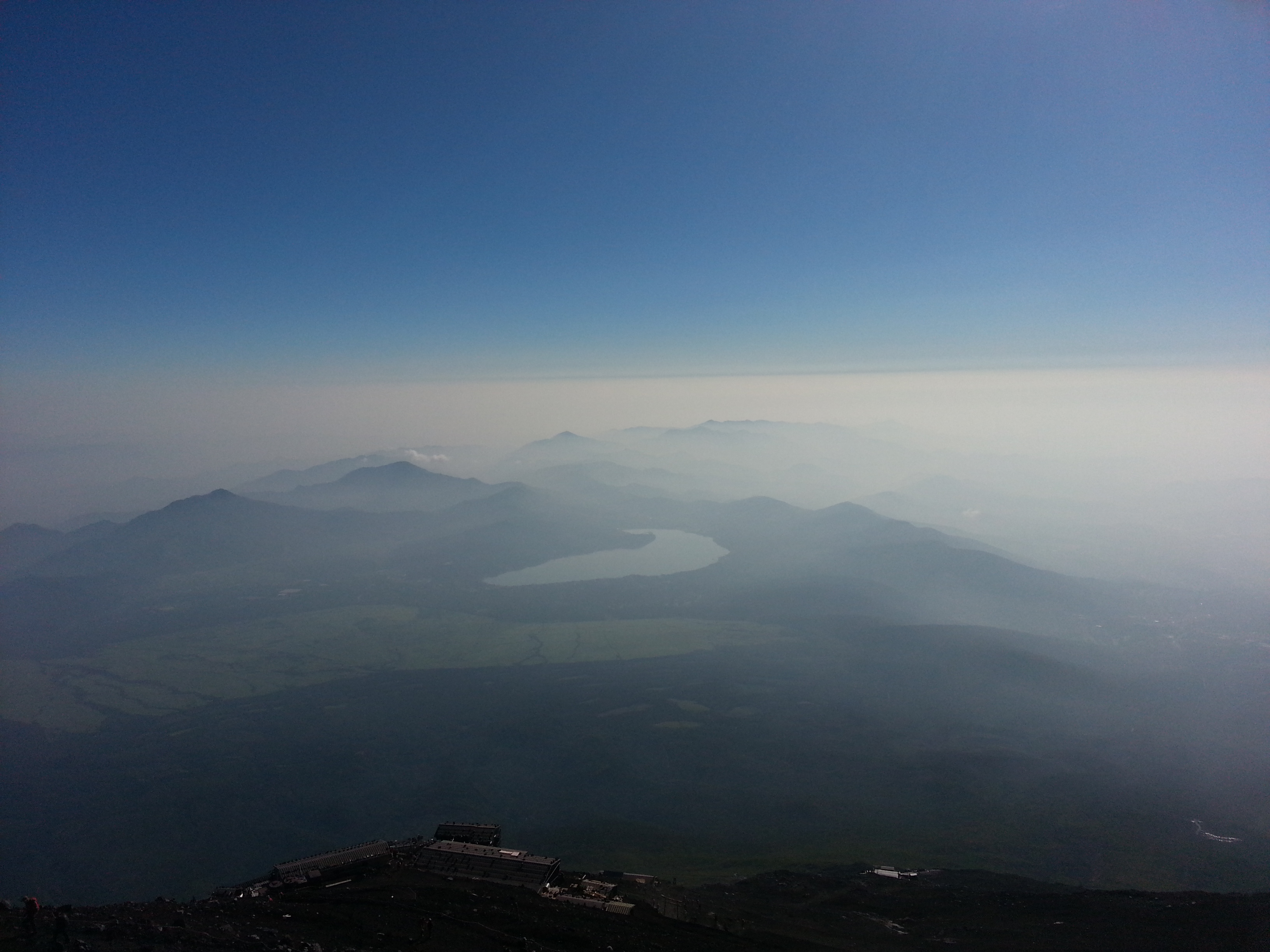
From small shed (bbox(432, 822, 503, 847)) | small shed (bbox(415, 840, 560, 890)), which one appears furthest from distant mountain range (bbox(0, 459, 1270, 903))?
small shed (bbox(415, 840, 560, 890))

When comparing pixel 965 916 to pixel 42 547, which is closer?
pixel 965 916

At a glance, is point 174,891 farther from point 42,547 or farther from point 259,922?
point 42,547

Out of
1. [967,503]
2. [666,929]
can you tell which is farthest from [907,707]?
[967,503]

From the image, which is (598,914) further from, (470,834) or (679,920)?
(470,834)

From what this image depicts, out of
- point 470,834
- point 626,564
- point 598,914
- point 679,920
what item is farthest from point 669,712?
point 626,564

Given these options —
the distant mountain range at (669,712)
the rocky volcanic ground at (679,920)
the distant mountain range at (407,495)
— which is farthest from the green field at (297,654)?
the distant mountain range at (407,495)

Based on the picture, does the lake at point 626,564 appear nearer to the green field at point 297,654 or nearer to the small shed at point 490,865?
the green field at point 297,654
